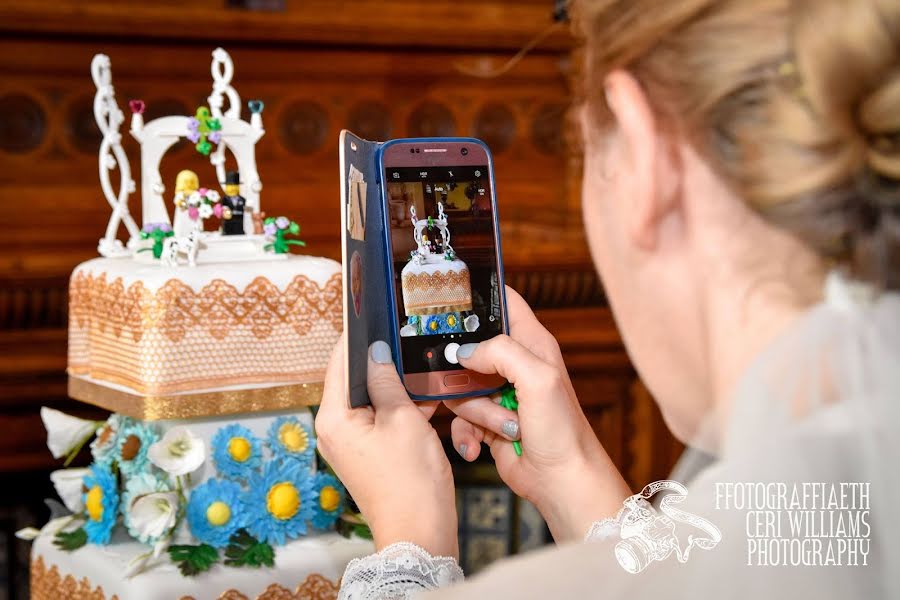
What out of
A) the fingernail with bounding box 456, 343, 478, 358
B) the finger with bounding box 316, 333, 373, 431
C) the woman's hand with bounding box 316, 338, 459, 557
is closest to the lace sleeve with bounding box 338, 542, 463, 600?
the woman's hand with bounding box 316, 338, 459, 557

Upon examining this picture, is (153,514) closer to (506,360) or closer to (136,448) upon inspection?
(136,448)

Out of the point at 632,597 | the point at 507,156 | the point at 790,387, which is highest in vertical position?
the point at 507,156

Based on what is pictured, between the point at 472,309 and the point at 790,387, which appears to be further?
the point at 472,309

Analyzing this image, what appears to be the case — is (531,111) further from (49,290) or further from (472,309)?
(472,309)

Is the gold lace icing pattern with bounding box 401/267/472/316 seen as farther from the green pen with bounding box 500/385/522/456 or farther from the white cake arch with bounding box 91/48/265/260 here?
the white cake arch with bounding box 91/48/265/260

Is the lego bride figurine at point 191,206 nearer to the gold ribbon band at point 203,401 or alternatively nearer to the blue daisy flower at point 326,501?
the gold ribbon band at point 203,401

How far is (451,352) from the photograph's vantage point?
3.17 feet

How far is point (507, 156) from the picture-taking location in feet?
7.69

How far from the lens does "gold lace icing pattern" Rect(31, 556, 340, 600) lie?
45.6 inches

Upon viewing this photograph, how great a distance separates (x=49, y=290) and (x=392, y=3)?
928 mm

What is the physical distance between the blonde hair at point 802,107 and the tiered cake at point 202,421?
73 centimetres

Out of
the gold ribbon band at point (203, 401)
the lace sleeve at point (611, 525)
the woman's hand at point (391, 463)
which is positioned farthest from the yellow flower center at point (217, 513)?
the lace sleeve at point (611, 525)

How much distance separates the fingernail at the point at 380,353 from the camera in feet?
3.02

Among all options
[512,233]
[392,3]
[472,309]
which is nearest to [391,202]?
[472,309]
